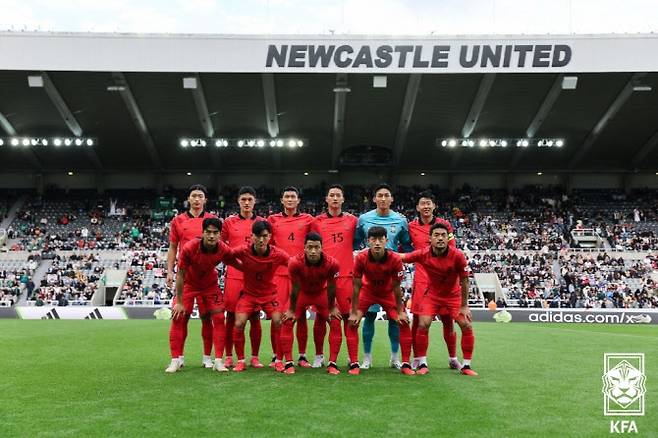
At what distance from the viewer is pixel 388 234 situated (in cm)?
860

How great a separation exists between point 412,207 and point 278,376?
30.0 m

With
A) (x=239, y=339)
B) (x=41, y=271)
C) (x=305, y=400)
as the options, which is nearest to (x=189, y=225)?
(x=239, y=339)

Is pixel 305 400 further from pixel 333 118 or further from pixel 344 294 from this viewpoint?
pixel 333 118

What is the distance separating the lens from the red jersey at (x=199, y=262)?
789 centimetres

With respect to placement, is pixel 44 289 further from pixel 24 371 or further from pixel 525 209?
pixel 525 209

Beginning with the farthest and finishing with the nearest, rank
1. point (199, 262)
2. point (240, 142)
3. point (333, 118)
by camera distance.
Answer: point (240, 142) → point (333, 118) → point (199, 262)

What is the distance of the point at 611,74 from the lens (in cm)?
2847

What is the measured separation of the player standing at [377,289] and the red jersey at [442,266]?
0.30 m

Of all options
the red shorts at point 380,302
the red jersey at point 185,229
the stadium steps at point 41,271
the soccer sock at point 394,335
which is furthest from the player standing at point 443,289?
the stadium steps at point 41,271

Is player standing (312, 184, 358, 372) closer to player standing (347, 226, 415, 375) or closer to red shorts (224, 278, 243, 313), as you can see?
player standing (347, 226, 415, 375)

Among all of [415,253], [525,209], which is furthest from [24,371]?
[525,209]

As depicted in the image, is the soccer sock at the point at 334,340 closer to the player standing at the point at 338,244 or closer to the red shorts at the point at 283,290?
the player standing at the point at 338,244

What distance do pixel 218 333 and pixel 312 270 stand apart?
1.48 m

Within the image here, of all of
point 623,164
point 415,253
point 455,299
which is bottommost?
point 455,299
